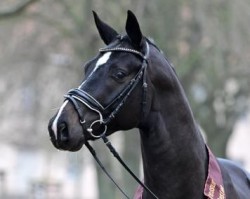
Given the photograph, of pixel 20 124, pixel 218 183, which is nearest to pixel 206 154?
pixel 218 183

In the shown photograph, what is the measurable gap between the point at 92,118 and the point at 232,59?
43.6 ft

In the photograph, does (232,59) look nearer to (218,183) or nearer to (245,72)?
(245,72)

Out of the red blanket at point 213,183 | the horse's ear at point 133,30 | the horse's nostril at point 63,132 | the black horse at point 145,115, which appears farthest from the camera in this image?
the red blanket at point 213,183

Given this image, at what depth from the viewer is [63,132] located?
15.2 feet

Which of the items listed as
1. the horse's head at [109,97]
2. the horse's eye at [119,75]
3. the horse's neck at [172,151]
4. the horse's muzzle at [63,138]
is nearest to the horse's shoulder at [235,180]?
the horse's neck at [172,151]

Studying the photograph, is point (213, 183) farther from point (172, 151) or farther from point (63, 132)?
point (63, 132)

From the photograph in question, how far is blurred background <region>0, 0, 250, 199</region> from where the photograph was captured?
16.5 metres

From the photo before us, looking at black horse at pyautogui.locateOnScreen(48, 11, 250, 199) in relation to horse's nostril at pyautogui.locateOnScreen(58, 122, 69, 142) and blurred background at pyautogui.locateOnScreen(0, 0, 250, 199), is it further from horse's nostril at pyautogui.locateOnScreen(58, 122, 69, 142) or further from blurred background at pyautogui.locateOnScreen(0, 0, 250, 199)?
blurred background at pyautogui.locateOnScreen(0, 0, 250, 199)

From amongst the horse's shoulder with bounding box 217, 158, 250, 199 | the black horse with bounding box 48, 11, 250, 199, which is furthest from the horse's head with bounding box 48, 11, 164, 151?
the horse's shoulder with bounding box 217, 158, 250, 199

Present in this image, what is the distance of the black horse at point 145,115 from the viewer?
4.74 m

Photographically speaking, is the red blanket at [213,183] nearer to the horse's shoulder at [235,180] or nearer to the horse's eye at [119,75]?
the horse's shoulder at [235,180]

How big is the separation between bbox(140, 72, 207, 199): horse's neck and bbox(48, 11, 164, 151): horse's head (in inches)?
5.5

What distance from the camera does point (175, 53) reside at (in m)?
18.2

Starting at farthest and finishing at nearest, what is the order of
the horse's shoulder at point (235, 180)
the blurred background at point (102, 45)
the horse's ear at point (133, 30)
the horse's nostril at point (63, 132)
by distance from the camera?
the blurred background at point (102, 45)
the horse's shoulder at point (235, 180)
the horse's ear at point (133, 30)
the horse's nostril at point (63, 132)
